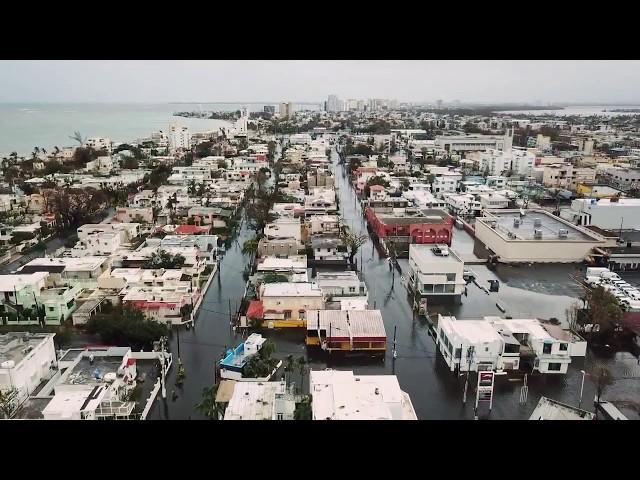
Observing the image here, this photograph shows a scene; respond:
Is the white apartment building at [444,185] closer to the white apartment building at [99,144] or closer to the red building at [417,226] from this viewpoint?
the red building at [417,226]

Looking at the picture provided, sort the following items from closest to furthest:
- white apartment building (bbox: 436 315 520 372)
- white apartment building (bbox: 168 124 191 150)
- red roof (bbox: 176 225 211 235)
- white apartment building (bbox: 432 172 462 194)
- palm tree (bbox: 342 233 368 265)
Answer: white apartment building (bbox: 436 315 520 372) → palm tree (bbox: 342 233 368 265) → red roof (bbox: 176 225 211 235) → white apartment building (bbox: 432 172 462 194) → white apartment building (bbox: 168 124 191 150)

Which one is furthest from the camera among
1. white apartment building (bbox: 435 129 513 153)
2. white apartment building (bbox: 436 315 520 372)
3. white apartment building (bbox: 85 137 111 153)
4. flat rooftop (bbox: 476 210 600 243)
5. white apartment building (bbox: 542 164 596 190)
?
white apartment building (bbox: 435 129 513 153)

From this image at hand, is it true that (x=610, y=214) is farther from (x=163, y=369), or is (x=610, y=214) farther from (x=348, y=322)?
(x=163, y=369)

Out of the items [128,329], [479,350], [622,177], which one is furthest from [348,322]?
[622,177]

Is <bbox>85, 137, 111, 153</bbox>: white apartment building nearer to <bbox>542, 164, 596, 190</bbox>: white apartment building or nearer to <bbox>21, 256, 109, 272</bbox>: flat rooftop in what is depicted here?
<bbox>21, 256, 109, 272</bbox>: flat rooftop

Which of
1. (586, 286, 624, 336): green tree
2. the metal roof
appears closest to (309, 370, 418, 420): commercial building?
the metal roof

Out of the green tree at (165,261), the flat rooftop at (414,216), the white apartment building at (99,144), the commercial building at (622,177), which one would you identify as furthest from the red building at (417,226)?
the white apartment building at (99,144)
